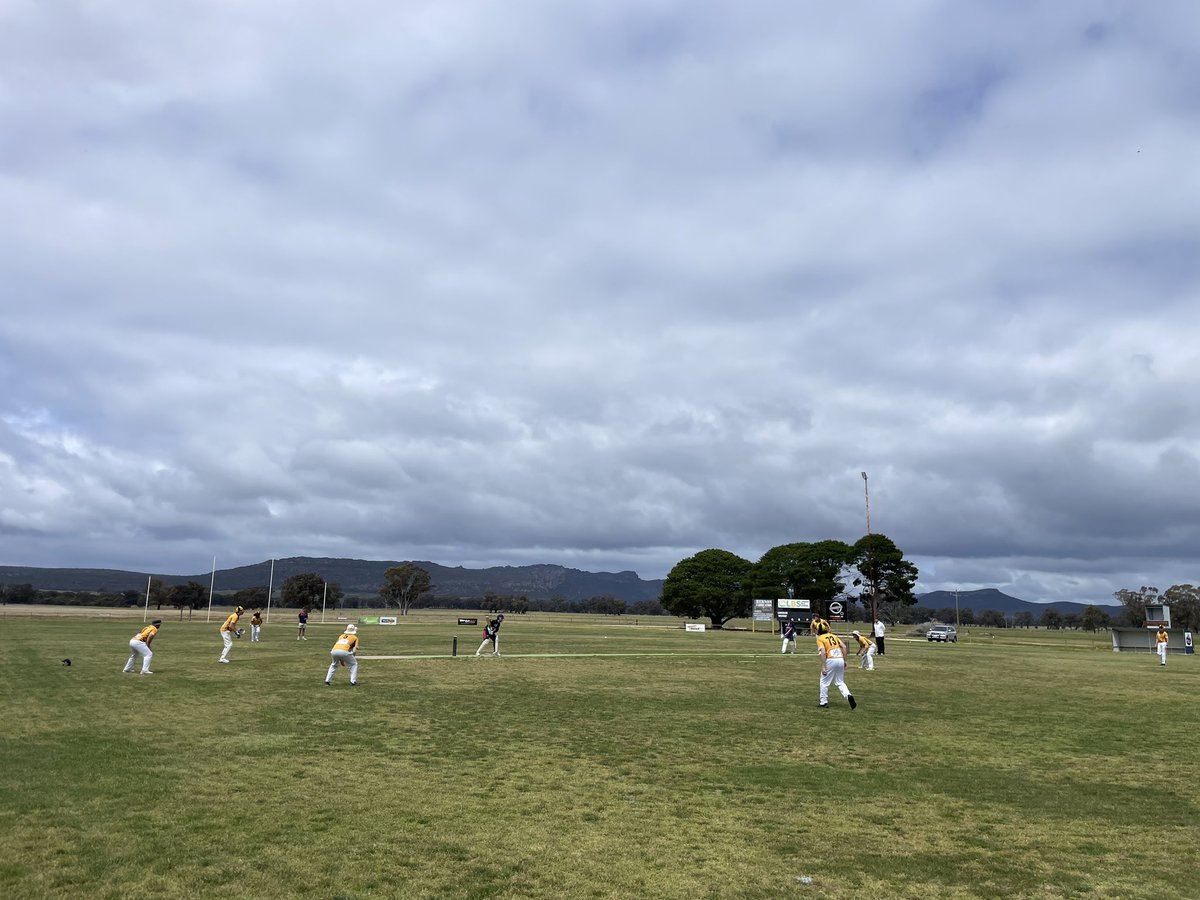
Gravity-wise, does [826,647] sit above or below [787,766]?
above

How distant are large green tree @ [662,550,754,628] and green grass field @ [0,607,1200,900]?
7145 centimetres

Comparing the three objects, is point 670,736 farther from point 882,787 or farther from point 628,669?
point 628,669

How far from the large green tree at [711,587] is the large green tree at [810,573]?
3067mm

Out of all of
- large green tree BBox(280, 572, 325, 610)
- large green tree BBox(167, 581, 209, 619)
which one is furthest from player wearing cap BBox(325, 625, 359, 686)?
large green tree BBox(167, 581, 209, 619)

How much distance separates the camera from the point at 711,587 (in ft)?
308

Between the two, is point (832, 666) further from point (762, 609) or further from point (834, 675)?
point (762, 609)

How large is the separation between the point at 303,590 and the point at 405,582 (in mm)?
22619

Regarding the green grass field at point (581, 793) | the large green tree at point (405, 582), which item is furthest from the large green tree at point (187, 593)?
the green grass field at point (581, 793)

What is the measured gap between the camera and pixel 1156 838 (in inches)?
361

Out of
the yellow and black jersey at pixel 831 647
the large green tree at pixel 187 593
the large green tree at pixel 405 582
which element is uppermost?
the yellow and black jersey at pixel 831 647

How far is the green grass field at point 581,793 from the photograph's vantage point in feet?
25.0

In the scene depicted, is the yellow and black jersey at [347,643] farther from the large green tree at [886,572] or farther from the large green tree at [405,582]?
the large green tree at [405,582]

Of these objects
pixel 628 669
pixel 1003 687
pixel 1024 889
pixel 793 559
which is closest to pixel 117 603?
pixel 793 559

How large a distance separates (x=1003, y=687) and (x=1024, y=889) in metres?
20.7
